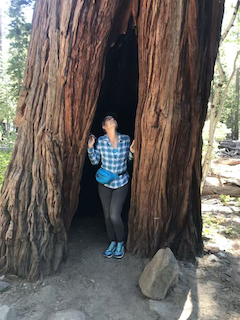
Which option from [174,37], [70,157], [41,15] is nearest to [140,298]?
[70,157]

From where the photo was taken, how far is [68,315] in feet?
8.37

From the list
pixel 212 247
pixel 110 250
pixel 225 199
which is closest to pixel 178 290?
pixel 110 250

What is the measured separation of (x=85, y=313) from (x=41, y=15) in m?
3.49

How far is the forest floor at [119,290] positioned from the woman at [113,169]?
27 centimetres

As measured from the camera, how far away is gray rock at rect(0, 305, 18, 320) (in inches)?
99.3

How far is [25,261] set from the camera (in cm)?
305

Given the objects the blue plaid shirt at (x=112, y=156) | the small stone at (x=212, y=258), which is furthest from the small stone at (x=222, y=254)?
the blue plaid shirt at (x=112, y=156)

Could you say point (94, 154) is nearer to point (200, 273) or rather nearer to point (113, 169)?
point (113, 169)

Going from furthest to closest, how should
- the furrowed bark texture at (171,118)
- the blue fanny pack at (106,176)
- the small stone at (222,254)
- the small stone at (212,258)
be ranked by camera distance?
the small stone at (222,254) → the small stone at (212,258) → the blue fanny pack at (106,176) → the furrowed bark texture at (171,118)

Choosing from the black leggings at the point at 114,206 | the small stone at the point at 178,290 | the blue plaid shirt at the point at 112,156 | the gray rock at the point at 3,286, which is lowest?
the small stone at the point at 178,290

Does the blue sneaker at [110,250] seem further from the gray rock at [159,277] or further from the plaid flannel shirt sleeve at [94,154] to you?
the plaid flannel shirt sleeve at [94,154]

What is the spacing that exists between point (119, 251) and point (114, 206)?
0.60 meters

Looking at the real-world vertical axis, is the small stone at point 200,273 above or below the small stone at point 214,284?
above

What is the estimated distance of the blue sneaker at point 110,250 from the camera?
3.58 m
